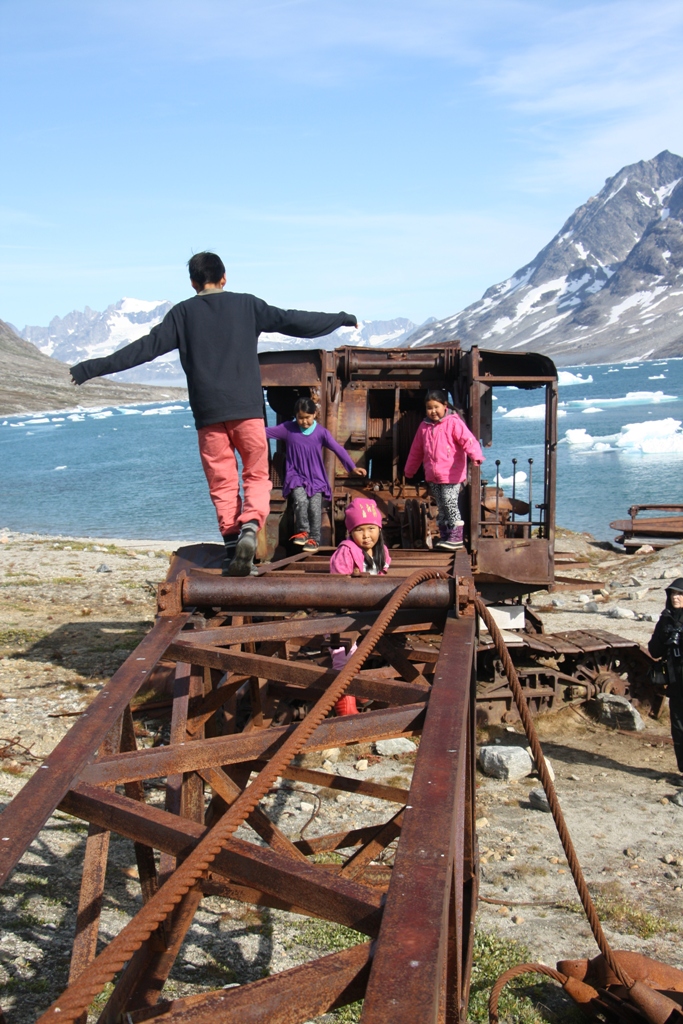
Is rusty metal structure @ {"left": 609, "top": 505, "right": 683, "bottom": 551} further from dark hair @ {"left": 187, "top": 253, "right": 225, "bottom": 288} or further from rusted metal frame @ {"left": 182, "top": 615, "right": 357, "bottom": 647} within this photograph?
rusted metal frame @ {"left": 182, "top": 615, "right": 357, "bottom": 647}

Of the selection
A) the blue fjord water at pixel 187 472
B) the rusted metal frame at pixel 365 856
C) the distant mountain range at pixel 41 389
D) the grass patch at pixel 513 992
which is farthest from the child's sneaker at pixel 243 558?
the distant mountain range at pixel 41 389

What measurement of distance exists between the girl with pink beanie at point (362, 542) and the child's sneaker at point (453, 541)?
1836mm

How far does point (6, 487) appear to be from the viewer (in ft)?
143

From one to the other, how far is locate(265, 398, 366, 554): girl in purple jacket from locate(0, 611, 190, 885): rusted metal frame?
14.5 ft

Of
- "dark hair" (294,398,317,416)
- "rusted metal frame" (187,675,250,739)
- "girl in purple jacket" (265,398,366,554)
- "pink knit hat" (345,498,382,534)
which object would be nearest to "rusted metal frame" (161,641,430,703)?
"rusted metal frame" (187,675,250,739)

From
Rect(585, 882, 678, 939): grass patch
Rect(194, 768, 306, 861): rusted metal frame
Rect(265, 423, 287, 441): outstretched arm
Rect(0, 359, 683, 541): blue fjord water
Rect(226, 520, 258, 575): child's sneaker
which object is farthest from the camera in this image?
Rect(0, 359, 683, 541): blue fjord water

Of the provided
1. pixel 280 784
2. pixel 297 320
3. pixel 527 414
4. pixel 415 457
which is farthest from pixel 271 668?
pixel 527 414

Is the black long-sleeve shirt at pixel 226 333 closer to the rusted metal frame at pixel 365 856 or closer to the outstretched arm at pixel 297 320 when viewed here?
the outstretched arm at pixel 297 320

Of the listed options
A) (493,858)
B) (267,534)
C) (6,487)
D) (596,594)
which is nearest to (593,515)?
(596,594)

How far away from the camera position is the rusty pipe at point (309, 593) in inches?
166

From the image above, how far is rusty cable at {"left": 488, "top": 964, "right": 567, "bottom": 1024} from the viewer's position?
4.02m

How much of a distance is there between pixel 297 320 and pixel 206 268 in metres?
0.62

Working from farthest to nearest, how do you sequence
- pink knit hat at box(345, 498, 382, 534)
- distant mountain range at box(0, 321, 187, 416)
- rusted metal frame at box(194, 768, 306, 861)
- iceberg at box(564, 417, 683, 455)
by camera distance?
1. distant mountain range at box(0, 321, 187, 416)
2. iceberg at box(564, 417, 683, 455)
3. pink knit hat at box(345, 498, 382, 534)
4. rusted metal frame at box(194, 768, 306, 861)

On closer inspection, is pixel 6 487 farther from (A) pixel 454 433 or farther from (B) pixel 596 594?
(A) pixel 454 433
